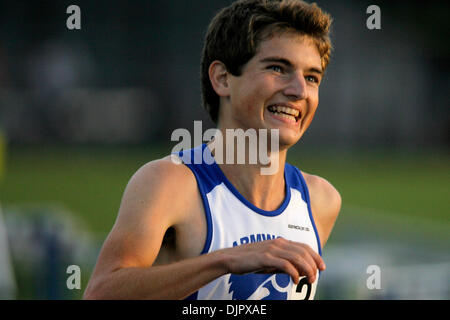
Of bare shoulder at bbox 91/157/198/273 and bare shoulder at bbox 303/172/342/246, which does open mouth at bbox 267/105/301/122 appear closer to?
bare shoulder at bbox 91/157/198/273

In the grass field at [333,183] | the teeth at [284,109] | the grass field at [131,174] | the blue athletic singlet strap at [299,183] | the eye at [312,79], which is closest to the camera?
the teeth at [284,109]

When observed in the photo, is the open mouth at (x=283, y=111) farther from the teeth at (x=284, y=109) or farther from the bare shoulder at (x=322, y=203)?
the bare shoulder at (x=322, y=203)

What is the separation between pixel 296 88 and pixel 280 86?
0.24 feet

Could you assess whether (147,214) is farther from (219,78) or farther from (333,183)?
(333,183)

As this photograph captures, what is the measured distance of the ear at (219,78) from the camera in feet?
11.3

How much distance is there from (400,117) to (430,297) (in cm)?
1897

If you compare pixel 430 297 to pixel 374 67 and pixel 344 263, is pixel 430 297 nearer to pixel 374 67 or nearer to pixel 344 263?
pixel 344 263

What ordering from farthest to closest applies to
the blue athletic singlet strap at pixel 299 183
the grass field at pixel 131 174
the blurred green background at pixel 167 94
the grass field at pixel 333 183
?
the blurred green background at pixel 167 94
the grass field at pixel 131 174
the grass field at pixel 333 183
the blue athletic singlet strap at pixel 299 183

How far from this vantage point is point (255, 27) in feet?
10.9

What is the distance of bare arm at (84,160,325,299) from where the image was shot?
258cm

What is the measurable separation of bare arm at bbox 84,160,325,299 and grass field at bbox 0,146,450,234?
29.4 ft

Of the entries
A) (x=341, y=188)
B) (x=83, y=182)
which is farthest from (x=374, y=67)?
(x=83, y=182)

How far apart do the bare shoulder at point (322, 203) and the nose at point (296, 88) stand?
0.73 metres

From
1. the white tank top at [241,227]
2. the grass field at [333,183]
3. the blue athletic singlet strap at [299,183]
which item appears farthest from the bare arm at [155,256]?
the grass field at [333,183]
